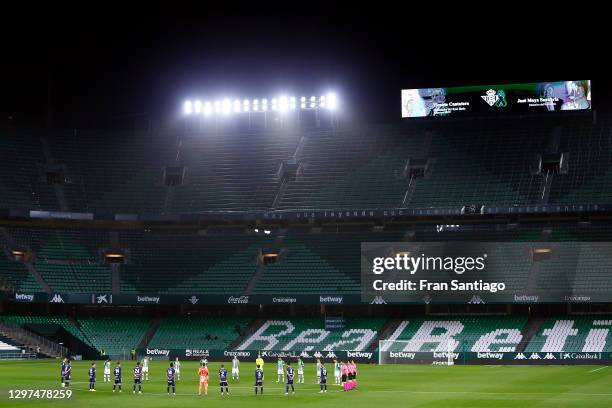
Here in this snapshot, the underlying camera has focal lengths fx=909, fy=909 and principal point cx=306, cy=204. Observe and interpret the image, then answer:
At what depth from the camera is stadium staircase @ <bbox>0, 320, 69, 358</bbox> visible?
249 ft

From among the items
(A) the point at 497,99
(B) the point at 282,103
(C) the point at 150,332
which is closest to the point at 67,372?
(C) the point at 150,332

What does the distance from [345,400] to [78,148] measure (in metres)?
57.5

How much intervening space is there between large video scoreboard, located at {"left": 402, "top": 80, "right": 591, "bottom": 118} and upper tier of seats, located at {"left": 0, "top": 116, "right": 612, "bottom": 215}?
11.1ft

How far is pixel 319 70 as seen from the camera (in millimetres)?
92188

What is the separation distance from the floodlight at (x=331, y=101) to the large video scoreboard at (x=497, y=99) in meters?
6.96

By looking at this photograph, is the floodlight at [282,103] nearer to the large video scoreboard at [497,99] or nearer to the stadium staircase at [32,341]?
the large video scoreboard at [497,99]

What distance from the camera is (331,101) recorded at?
293 ft

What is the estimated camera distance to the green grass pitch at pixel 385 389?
39500 mm

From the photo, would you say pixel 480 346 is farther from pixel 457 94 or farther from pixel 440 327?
pixel 457 94

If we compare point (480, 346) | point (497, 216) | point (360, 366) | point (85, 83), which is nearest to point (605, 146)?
point (497, 216)

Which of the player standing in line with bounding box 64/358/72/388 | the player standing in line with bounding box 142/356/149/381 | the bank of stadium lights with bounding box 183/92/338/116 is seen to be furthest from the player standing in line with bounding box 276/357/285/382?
the bank of stadium lights with bounding box 183/92/338/116

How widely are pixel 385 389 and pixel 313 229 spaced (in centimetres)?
4046

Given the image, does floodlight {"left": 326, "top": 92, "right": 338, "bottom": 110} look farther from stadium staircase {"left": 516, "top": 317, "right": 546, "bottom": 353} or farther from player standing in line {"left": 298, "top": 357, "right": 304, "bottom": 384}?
player standing in line {"left": 298, "top": 357, "right": 304, "bottom": 384}

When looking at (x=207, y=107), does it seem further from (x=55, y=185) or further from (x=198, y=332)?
(x=198, y=332)
